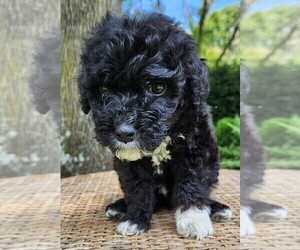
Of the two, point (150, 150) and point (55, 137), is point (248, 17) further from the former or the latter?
point (55, 137)

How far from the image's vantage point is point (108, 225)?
1684 millimetres

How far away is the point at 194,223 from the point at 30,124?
71 centimetres

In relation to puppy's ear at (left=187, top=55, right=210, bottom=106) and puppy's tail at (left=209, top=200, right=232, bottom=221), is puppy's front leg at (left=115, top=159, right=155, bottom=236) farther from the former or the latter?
puppy's ear at (left=187, top=55, right=210, bottom=106)

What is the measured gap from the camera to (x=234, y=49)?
4.90 ft

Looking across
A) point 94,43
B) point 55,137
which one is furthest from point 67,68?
point 55,137

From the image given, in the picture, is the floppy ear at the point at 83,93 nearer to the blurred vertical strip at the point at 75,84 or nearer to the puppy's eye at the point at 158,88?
the blurred vertical strip at the point at 75,84

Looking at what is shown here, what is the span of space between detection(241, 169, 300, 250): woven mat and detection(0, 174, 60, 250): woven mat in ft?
2.08

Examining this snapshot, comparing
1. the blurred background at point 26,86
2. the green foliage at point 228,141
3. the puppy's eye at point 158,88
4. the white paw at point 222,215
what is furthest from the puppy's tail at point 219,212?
the blurred background at point 26,86

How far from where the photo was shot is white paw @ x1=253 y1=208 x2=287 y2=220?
1.25 m

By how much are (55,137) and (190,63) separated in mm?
546

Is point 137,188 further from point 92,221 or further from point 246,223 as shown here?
point 246,223

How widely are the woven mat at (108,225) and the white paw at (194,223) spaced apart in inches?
1.1

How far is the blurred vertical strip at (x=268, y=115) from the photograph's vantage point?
120cm

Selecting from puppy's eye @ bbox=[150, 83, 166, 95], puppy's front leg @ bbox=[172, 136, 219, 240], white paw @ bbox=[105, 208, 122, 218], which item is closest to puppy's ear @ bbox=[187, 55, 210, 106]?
puppy's eye @ bbox=[150, 83, 166, 95]
